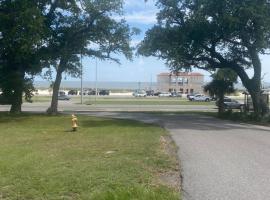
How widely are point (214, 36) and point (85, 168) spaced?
2461 cm

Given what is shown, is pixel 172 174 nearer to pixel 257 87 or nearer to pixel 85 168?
pixel 85 168

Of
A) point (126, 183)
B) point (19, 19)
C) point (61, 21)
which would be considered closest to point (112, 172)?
point (126, 183)

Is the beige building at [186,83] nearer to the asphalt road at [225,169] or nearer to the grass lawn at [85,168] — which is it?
the grass lawn at [85,168]

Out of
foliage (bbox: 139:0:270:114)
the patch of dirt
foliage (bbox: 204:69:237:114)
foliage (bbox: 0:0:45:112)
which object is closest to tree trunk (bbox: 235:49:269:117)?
foliage (bbox: 139:0:270:114)

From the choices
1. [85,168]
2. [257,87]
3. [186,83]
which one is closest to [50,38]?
[257,87]

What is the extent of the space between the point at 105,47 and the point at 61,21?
3801 millimetres

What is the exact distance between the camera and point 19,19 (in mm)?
30625

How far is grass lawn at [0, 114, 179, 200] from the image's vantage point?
9.39m

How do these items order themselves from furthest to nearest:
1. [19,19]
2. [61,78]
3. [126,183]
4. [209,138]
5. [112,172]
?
[61,78], [19,19], [209,138], [112,172], [126,183]

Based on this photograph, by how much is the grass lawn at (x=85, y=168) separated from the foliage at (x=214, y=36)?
14071 millimetres

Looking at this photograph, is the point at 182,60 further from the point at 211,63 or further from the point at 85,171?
the point at 85,171

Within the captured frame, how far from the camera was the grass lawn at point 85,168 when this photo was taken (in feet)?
30.8

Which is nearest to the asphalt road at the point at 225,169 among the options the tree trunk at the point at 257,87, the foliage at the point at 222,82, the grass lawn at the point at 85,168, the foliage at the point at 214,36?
the grass lawn at the point at 85,168

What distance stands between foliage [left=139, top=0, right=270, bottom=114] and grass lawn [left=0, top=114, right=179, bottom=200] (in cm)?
1407
